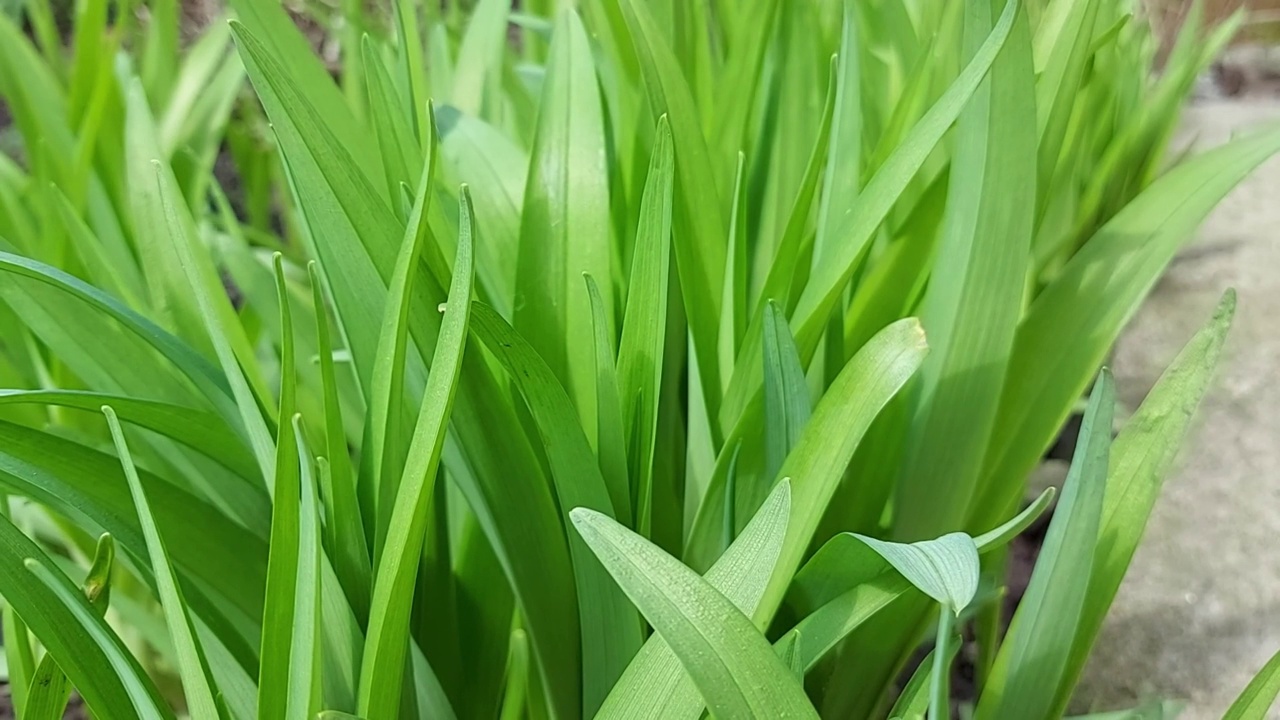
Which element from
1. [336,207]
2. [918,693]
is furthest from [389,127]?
[918,693]

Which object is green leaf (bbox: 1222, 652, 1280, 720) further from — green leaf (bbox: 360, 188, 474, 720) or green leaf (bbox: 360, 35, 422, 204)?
green leaf (bbox: 360, 35, 422, 204)

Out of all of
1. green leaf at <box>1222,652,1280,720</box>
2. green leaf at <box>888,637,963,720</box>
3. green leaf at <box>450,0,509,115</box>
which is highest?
green leaf at <box>450,0,509,115</box>

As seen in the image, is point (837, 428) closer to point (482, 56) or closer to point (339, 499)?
point (339, 499)

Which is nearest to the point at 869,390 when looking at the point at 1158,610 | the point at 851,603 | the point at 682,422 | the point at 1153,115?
the point at 851,603

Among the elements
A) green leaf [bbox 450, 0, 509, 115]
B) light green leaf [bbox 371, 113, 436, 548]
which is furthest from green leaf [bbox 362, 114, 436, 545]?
green leaf [bbox 450, 0, 509, 115]

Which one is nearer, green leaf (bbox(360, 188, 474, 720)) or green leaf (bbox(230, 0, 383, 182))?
green leaf (bbox(360, 188, 474, 720))

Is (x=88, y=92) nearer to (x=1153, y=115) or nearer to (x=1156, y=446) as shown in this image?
(x=1156, y=446)
